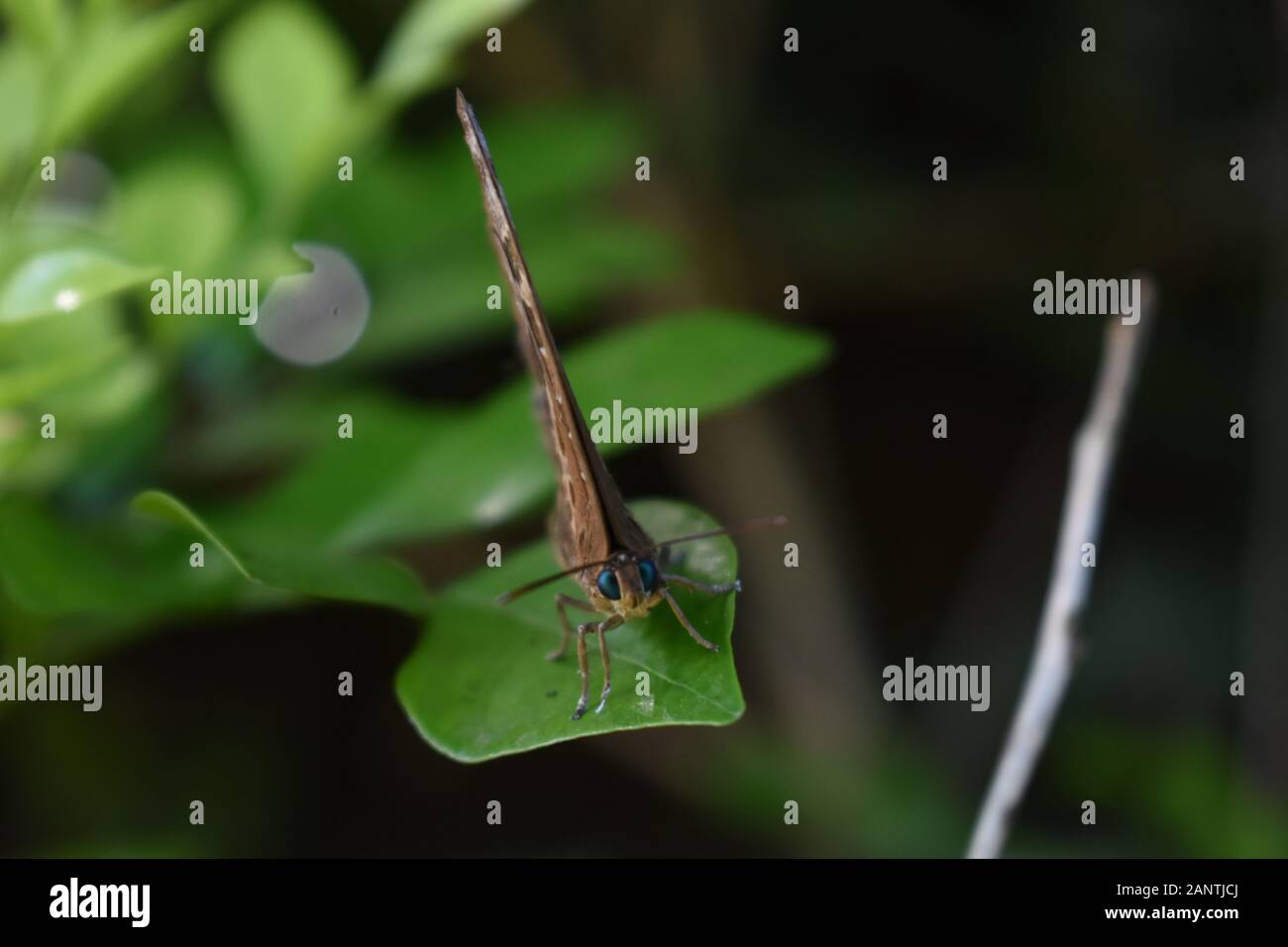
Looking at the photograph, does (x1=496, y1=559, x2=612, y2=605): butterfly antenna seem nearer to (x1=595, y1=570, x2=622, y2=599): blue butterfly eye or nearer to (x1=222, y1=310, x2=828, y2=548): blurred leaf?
(x1=595, y1=570, x2=622, y2=599): blue butterfly eye

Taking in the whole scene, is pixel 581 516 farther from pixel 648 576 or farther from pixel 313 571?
pixel 313 571

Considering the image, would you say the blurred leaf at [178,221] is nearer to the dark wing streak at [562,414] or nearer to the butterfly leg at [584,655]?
the dark wing streak at [562,414]

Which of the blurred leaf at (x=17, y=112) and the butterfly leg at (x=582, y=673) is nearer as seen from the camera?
the butterfly leg at (x=582, y=673)

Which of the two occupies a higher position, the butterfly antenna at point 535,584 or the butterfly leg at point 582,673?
the butterfly antenna at point 535,584

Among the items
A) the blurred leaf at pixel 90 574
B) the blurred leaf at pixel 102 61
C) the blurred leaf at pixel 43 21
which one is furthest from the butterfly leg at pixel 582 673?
the blurred leaf at pixel 43 21

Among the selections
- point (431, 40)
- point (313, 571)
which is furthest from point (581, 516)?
point (431, 40)

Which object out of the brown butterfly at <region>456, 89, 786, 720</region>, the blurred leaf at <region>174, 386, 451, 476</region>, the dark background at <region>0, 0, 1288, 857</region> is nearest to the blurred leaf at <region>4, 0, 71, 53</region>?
the brown butterfly at <region>456, 89, 786, 720</region>

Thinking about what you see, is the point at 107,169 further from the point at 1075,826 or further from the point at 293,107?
the point at 1075,826
